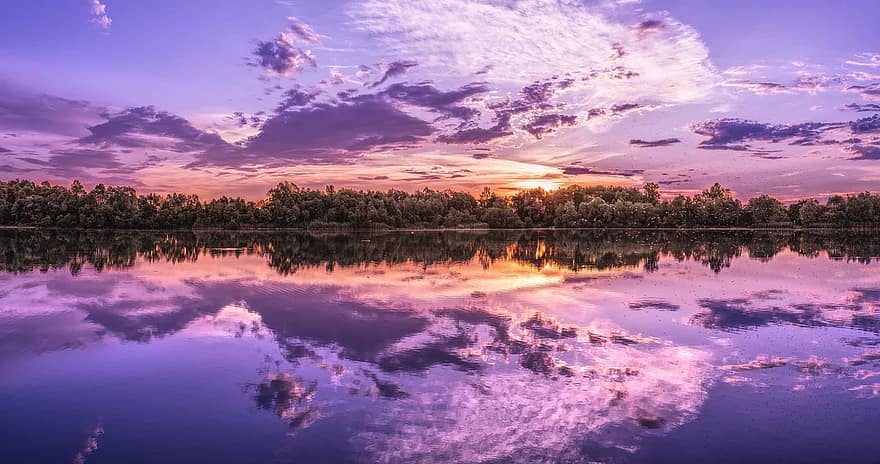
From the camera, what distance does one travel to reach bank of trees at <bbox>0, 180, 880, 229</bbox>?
128 meters

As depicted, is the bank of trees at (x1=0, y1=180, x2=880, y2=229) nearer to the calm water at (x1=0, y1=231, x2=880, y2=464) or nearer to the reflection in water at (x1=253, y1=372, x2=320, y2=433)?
the calm water at (x1=0, y1=231, x2=880, y2=464)

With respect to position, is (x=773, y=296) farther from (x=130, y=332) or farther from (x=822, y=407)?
(x=130, y=332)

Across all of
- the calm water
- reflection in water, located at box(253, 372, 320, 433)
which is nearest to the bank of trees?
the calm water

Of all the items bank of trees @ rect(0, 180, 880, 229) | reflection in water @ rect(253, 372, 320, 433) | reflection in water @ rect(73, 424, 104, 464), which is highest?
bank of trees @ rect(0, 180, 880, 229)

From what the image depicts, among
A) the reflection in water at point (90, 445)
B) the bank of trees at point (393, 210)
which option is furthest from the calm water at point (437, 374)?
the bank of trees at point (393, 210)

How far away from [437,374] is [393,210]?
13316 centimetres

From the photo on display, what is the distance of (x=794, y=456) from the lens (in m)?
8.15

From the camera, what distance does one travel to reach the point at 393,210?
144 m

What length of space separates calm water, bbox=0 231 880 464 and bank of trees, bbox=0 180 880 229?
112097 millimetres

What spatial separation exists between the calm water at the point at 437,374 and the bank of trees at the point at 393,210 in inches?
4413

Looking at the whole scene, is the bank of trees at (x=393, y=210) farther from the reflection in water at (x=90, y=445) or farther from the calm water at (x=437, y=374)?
the reflection in water at (x=90, y=445)

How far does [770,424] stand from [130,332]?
16.4 meters

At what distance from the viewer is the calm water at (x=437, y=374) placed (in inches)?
337

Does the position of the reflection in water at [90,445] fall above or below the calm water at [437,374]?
below
